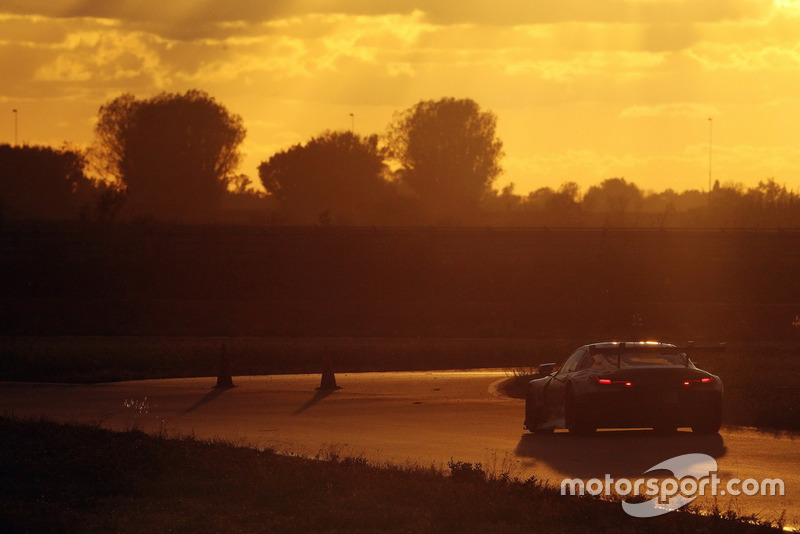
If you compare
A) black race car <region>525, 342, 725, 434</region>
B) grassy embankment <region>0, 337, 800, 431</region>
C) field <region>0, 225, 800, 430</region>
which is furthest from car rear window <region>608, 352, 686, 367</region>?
field <region>0, 225, 800, 430</region>

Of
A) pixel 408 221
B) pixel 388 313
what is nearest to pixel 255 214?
pixel 408 221

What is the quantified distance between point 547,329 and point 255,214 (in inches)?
2629

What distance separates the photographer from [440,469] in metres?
13.2

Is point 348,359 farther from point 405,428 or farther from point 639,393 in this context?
point 639,393

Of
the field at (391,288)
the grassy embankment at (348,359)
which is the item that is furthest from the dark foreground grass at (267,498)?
the field at (391,288)

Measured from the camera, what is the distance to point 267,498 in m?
10.9

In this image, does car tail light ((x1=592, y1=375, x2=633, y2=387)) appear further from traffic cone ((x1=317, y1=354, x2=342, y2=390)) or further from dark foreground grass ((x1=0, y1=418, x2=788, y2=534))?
traffic cone ((x1=317, y1=354, x2=342, y2=390))

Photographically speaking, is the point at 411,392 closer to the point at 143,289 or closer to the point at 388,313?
the point at 388,313

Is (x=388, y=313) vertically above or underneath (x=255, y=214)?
underneath

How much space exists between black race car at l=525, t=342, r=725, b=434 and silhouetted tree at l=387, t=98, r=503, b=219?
387ft

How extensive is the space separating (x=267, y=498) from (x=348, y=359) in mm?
26849

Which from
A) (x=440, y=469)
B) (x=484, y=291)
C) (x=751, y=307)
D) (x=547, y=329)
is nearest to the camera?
(x=440, y=469)

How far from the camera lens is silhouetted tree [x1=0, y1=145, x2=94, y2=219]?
128m

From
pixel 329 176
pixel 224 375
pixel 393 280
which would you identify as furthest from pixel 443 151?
pixel 224 375
